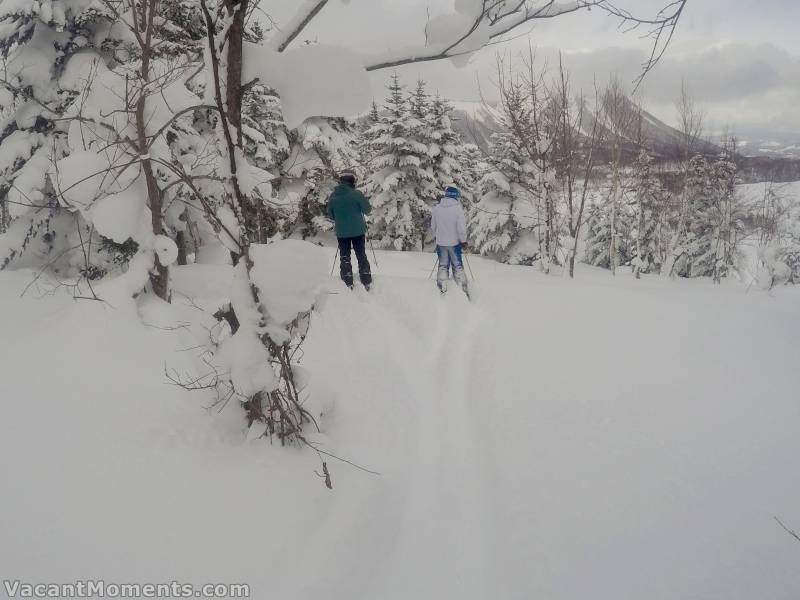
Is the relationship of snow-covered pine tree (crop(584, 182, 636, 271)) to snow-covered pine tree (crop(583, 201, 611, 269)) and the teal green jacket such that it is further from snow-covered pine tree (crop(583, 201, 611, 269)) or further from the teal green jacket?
the teal green jacket

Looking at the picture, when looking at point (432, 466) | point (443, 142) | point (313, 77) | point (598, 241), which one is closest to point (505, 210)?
point (443, 142)

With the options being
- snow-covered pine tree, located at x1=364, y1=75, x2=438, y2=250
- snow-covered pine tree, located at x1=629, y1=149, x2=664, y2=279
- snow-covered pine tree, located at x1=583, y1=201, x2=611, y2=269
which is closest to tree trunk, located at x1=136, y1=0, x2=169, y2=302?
snow-covered pine tree, located at x1=364, y1=75, x2=438, y2=250

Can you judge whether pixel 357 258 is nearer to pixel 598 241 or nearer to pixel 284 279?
pixel 284 279

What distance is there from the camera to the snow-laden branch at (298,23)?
2.61 meters

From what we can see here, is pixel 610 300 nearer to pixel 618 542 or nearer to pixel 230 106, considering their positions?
pixel 618 542

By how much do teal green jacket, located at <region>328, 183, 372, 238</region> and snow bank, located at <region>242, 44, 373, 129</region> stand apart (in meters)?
4.79

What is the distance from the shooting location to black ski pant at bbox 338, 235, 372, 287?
25.2 ft

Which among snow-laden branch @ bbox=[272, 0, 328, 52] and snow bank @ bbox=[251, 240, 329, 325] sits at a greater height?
snow-laden branch @ bbox=[272, 0, 328, 52]

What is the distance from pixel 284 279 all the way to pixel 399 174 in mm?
20847

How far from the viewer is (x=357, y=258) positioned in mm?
7688

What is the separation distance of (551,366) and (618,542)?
2537 millimetres

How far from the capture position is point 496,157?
2244 cm

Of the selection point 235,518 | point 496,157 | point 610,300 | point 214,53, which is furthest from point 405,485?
point 496,157

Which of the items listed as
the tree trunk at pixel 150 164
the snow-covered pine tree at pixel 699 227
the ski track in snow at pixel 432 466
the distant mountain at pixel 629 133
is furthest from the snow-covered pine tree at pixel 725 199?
the tree trunk at pixel 150 164
